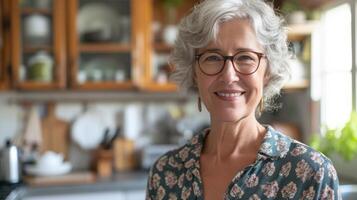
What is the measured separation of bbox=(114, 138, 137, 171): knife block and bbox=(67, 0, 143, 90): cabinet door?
0.40 m

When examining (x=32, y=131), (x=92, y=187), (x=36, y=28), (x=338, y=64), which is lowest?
(x=92, y=187)

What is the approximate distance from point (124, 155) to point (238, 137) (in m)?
1.90

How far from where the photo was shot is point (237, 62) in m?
1.05

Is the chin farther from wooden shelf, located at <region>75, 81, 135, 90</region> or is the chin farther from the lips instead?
wooden shelf, located at <region>75, 81, 135, 90</region>

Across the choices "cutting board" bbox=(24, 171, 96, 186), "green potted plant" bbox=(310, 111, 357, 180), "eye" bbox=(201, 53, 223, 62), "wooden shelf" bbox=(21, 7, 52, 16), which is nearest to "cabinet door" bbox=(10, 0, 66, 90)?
"wooden shelf" bbox=(21, 7, 52, 16)

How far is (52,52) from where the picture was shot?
2.71 meters

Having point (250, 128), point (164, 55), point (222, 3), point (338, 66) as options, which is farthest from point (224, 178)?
point (164, 55)

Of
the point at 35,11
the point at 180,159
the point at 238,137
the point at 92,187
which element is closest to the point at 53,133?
the point at 92,187

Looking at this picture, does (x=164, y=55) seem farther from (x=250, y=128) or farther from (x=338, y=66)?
(x=250, y=128)

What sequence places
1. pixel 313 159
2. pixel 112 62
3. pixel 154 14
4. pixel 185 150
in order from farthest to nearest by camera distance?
pixel 154 14
pixel 112 62
pixel 185 150
pixel 313 159

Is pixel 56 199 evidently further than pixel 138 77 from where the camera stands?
No

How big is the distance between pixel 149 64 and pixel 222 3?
1.70 metres

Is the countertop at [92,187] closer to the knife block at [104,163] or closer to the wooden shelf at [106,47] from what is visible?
the knife block at [104,163]

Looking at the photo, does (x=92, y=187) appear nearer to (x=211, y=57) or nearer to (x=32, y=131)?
(x=32, y=131)
